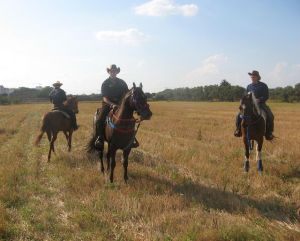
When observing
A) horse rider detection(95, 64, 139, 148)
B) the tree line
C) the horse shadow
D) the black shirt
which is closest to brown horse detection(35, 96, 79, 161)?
horse rider detection(95, 64, 139, 148)

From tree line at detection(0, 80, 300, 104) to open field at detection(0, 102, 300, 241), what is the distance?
218ft

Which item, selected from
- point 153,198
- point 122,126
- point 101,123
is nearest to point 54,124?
point 101,123

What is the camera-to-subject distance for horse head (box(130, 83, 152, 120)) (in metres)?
8.93

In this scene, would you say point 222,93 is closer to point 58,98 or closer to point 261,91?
point 58,98

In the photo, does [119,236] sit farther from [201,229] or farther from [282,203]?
[282,203]

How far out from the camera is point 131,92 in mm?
9508

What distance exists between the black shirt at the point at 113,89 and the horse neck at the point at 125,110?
946 mm

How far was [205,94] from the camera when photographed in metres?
126

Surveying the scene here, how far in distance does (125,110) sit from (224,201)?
3.34 m

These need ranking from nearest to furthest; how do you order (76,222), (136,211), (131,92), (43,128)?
(76,222), (136,211), (131,92), (43,128)

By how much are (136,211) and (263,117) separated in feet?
20.2

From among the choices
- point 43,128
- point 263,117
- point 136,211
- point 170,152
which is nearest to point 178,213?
point 136,211

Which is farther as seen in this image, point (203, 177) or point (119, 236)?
point (203, 177)

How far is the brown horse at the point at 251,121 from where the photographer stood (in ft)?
38.3
